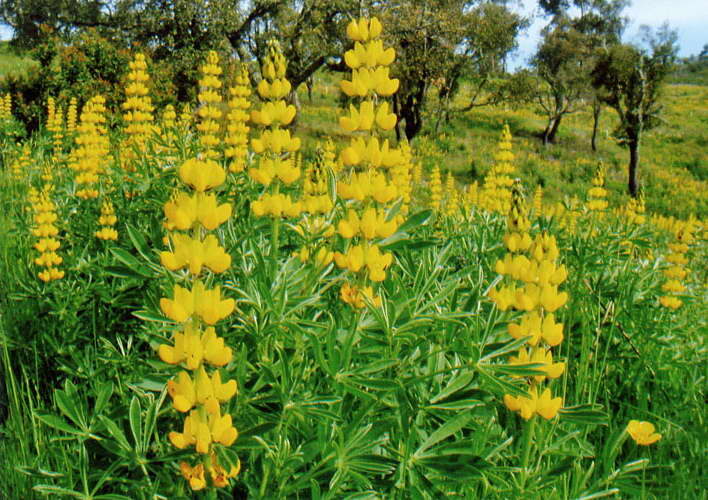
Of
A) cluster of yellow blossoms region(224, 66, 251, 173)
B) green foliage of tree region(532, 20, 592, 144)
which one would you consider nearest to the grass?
green foliage of tree region(532, 20, 592, 144)

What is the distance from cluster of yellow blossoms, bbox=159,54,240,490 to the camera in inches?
38.8

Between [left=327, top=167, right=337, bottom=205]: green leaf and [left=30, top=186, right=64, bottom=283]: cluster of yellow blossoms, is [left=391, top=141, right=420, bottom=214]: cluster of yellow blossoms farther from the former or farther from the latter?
[left=30, top=186, right=64, bottom=283]: cluster of yellow blossoms

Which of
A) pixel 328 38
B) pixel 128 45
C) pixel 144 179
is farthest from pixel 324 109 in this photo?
pixel 144 179

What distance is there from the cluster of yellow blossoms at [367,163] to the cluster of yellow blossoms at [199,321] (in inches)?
15.9

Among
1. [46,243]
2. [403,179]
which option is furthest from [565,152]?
[46,243]

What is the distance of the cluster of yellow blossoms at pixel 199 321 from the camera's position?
985 millimetres

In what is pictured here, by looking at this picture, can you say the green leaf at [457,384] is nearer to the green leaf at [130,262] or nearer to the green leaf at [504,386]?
the green leaf at [504,386]

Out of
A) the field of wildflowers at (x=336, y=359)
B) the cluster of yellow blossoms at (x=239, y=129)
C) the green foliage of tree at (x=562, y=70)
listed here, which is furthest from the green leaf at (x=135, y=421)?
the green foliage of tree at (x=562, y=70)

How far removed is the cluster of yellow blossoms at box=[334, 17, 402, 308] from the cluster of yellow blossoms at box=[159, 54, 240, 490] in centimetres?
40

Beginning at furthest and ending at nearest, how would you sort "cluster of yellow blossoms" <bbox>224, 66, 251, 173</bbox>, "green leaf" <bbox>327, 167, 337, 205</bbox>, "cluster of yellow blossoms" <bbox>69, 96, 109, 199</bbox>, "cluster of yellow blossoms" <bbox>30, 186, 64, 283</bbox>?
1. "cluster of yellow blossoms" <bbox>69, 96, 109, 199</bbox>
2. "cluster of yellow blossoms" <bbox>224, 66, 251, 173</bbox>
3. "cluster of yellow blossoms" <bbox>30, 186, 64, 283</bbox>
4. "green leaf" <bbox>327, 167, 337, 205</bbox>

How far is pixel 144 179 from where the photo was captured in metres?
2.73

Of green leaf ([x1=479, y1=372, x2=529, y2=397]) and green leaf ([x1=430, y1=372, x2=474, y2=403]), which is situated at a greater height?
green leaf ([x1=479, y1=372, x2=529, y2=397])

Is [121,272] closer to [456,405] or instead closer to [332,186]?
[332,186]

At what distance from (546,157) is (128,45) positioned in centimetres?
1499
